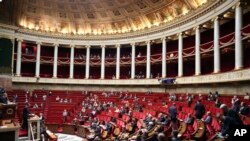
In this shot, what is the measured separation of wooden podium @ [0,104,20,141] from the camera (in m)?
11.2

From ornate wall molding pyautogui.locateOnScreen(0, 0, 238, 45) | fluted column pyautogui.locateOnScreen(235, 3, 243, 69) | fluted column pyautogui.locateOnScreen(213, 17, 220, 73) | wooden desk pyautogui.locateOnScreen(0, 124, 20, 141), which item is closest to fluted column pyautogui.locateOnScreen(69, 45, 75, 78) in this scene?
ornate wall molding pyautogui.locateOnScreen(0, 0, 238, 45)

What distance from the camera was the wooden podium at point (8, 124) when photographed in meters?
11.2

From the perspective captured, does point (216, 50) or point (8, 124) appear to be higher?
point (216, 50)

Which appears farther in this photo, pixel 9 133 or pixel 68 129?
pixel 68 129

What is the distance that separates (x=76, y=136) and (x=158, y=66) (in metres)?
14.5

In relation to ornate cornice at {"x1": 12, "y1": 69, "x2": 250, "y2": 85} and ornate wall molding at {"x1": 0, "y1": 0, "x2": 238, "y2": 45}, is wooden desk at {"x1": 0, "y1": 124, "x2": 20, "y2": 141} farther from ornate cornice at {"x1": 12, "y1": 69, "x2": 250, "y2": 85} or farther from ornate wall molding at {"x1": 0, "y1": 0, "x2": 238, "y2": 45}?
ornate wall molding at {"x1": 0, "y1": 0, "x2": 238, "y2": 45}

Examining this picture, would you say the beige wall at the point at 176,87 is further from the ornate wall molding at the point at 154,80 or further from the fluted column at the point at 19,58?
the fluted column at the point at 19,58

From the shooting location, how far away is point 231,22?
2144 cm

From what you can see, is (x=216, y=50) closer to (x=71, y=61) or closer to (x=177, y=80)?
(x=177, y=80)

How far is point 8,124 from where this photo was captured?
38.5 ft

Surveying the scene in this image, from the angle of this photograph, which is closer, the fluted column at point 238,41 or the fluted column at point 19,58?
the fluted column at point 238,41

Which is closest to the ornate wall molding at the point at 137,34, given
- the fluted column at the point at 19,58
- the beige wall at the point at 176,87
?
the fluted column at the point at 19,58

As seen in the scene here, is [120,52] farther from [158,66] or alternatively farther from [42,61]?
[42,61]

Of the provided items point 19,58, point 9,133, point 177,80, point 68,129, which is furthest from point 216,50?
point 19,58
